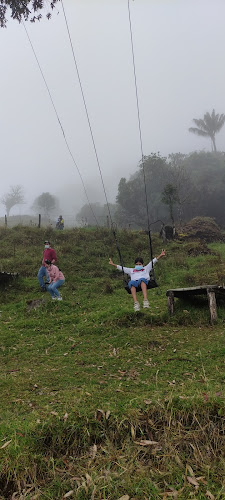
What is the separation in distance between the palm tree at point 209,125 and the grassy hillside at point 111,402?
2938 inches

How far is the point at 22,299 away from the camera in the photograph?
476 inches

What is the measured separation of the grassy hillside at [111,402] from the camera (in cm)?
274

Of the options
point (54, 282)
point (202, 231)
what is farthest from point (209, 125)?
point (54, 282)

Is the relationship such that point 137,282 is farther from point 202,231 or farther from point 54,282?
point 202,231

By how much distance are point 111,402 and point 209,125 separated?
81129 millimetres

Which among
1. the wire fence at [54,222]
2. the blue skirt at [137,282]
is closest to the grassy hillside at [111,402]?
the blue skirt at [137,282]

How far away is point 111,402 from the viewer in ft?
12.9

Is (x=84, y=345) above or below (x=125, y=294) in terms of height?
below

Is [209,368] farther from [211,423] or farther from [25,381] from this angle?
[25,381]

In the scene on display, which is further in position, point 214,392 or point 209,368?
point 209,368

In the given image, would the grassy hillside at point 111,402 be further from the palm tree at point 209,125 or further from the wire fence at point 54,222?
the palm tree at point 209,125

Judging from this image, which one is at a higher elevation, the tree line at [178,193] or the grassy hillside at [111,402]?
the tree line at [178,193]

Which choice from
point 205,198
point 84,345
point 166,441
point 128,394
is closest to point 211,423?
point 166,441

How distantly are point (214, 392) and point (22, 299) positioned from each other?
9603mm
